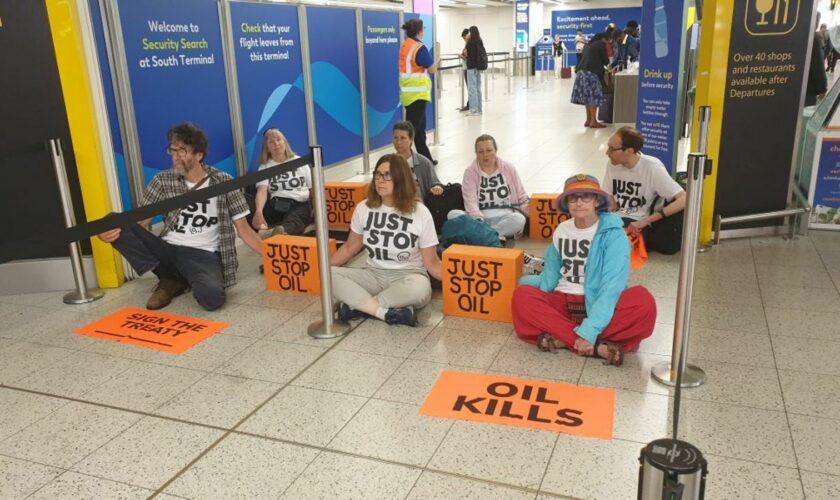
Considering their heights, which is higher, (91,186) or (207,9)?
(207,9)

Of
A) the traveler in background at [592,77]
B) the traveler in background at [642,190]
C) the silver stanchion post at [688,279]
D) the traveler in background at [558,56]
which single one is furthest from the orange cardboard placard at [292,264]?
the traveler in background at [558,56]

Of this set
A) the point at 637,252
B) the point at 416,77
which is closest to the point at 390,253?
the point at 637,252

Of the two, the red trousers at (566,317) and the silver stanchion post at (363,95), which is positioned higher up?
the silver stanchion post at (363,95)

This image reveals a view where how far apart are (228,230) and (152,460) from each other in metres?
2.07

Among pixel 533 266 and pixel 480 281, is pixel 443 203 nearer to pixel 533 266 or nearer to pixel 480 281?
pixel 533 266

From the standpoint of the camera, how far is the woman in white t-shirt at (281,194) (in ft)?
18.5

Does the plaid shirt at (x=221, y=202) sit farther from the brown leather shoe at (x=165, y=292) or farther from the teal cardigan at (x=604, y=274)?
the teal cardigan at (x=604, y=274)

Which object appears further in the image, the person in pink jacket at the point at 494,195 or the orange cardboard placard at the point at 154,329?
the person in pink jacket at the point at 494,195

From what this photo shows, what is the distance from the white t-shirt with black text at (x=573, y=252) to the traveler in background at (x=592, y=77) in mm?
8834

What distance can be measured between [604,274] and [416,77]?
5.79 metres

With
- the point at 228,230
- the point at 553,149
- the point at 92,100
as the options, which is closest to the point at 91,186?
the point at 92,100

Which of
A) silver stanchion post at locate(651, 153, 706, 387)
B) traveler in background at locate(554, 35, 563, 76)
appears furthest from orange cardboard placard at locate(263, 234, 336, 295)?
traveler in background at locate(554, 35, 563, 76)

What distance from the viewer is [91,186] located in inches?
180

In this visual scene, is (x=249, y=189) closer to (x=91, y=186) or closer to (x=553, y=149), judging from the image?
(x=91, y=186)
